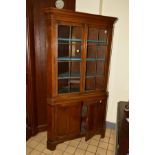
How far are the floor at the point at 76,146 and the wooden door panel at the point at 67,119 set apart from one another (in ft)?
0.68

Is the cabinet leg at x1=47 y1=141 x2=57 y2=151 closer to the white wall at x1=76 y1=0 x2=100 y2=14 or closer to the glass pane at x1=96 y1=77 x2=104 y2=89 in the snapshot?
the glass pane at x1=96 y1=77 x2=104 y2=89

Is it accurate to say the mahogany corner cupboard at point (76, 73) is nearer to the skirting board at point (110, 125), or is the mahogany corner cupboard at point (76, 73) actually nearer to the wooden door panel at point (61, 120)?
the wooden door panel at point (61, 120)

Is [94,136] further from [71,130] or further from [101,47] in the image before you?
[101,47]

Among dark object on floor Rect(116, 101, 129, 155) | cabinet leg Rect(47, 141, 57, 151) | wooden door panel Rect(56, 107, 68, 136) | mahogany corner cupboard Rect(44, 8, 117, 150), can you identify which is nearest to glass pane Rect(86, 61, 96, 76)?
mahogany corner cupboard Rect(44, 8, 117, 150)

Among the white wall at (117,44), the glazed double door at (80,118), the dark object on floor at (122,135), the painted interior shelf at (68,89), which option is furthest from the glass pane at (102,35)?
the dark object on floor at (122,135)

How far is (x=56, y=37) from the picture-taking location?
211cm

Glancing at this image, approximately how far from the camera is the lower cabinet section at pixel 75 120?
2318mm

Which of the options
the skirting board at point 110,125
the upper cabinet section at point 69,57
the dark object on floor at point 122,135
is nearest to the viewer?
the dark object on floor at point 122,135

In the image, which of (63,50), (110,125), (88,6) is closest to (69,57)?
(63,50)

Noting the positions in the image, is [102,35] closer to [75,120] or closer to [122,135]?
[75,120]

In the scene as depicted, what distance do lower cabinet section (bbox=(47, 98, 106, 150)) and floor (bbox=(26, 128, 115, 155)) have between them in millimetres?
112

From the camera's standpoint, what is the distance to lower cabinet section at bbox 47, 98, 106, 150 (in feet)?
7.61

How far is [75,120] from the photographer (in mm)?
2465
